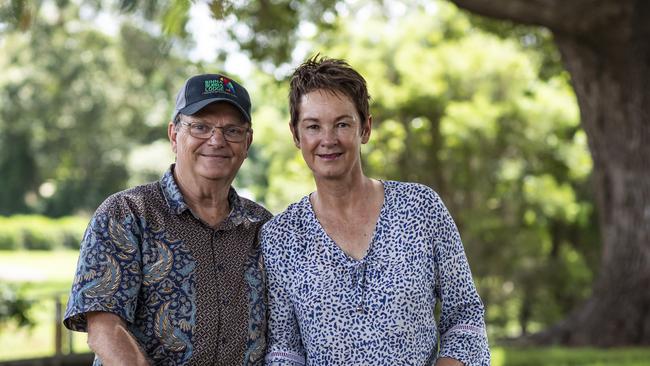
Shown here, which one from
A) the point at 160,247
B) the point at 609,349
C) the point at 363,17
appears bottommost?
the point at 609,349

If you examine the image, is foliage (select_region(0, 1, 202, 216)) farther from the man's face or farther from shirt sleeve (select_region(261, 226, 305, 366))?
shirt sleeve (select_region(261, 226, 305, 366))

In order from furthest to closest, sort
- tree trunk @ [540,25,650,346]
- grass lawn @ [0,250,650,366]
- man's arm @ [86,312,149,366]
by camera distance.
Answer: tree trunk @ [540,25,650,346]
grass lawn @ [0,250,650,366]
man's arm @ [86,312,149,366]

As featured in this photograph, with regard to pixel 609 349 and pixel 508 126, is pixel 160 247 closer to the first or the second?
pixel 609 349

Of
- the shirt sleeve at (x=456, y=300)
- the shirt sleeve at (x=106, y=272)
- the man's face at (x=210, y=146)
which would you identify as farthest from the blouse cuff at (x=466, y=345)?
the shirt sleeve at (x=106, y=272)

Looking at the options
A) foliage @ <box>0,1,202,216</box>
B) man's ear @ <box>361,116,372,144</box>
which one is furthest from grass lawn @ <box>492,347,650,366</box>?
foliage @ <box>0,1,202,216</box>

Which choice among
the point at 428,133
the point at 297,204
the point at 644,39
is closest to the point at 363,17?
the point at 428,133

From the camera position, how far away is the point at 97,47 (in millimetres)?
31312

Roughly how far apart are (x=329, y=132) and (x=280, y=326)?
68cm

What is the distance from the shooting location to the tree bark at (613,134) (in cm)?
924

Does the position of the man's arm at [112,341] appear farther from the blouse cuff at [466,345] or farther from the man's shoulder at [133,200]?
the blouse cuff at [466,345]

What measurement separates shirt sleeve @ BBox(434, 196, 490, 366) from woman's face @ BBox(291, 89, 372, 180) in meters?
0.36

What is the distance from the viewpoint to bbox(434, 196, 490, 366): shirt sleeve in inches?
123

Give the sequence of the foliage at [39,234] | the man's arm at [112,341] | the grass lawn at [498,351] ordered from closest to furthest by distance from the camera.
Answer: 1. the man's arm at [112,341]
2. the grass lawn at [498,351]
3. the foliage at [39,234]

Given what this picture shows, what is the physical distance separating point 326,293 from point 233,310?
1.03 feet
